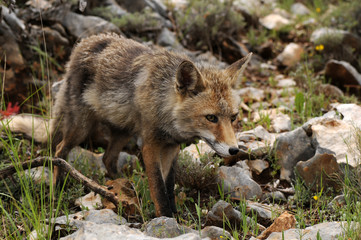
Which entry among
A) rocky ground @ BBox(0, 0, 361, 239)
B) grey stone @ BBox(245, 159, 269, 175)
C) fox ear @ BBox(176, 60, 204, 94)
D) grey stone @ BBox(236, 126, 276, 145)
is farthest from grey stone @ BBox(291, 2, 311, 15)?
fox ear @ BBox(176, 60, 204, 94)

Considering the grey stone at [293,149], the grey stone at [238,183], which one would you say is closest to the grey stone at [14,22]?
the grey stone at [238,183]

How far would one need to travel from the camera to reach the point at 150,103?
420cm

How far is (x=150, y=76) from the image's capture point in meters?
4.33

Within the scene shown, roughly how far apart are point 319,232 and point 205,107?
4.79 ft

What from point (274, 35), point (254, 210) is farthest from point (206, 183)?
point (274, 35)

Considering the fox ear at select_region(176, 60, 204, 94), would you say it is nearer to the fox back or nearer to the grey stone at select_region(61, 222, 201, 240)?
the fox back

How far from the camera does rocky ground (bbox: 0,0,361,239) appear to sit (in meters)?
3.59

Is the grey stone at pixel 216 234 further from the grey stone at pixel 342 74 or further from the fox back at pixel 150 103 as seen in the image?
the grey stone at pixel 342 74

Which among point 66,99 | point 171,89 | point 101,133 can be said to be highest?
point 171,89

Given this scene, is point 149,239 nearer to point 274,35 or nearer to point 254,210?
point 254,210

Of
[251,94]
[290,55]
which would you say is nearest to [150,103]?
[251,94]

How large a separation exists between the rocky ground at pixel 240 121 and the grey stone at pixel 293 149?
1cm

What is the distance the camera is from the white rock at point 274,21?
9.93 m

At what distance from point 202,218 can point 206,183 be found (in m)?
0.59
